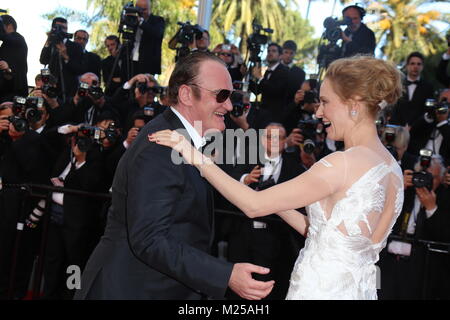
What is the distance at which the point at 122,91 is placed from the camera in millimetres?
7566

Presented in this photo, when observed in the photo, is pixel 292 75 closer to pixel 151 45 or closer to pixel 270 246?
pixel 151 45

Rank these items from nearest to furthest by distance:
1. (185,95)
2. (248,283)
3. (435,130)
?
(248,283)
(185,95)
(435,130)

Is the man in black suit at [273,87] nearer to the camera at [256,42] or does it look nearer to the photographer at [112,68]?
the camera at [256,42]

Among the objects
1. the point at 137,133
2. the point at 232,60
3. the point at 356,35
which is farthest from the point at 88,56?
the point at 356,35

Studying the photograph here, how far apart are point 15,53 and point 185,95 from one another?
5271 millimetres

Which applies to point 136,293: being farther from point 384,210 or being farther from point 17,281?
point 17,281

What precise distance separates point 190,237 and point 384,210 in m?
0.84

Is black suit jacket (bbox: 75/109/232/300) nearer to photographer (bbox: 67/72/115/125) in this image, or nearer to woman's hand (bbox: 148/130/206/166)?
woman's hand (bbox: 148/130/206/166)

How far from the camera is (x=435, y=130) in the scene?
252 inches

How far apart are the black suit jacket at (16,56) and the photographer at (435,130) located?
4.68m

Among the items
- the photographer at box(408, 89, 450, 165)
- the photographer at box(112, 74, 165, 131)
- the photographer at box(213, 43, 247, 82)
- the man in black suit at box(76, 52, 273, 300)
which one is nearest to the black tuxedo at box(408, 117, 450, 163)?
the photographer at box(408, 89, 450, 165)

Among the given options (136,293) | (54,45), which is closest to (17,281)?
(54,45)

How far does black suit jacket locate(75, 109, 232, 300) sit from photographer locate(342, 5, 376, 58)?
483 cm

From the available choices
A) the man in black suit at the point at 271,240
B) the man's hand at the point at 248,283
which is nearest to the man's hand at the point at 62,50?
the man in black suit at the point at 271,240
